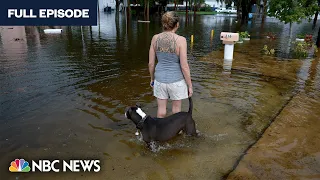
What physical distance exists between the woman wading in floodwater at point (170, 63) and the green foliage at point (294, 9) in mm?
12800

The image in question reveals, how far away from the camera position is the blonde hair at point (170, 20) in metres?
3.90

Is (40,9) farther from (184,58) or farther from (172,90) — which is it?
(184,58)

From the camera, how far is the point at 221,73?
943 centimetres

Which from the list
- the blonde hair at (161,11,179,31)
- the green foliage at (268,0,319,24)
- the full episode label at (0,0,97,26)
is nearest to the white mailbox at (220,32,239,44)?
the green foliage at (268,0,319,24)

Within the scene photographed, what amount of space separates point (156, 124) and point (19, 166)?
2.15 meters

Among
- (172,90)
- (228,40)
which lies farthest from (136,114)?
(228,40)

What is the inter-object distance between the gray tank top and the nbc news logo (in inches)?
66.9

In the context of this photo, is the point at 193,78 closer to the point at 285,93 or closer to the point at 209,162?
the point at 285,93

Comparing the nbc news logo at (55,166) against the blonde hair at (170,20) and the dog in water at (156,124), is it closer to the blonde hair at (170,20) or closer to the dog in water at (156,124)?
the dog in water at (156,124)

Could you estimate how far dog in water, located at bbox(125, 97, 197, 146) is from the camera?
4059 mm

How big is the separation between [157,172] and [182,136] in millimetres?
1157

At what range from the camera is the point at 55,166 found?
4016 mm

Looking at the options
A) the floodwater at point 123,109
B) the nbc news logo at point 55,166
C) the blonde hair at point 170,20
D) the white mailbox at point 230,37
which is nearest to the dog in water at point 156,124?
the floodwater at point 123,109

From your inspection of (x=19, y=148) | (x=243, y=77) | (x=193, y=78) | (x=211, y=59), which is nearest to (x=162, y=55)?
(x=19, y=148)
